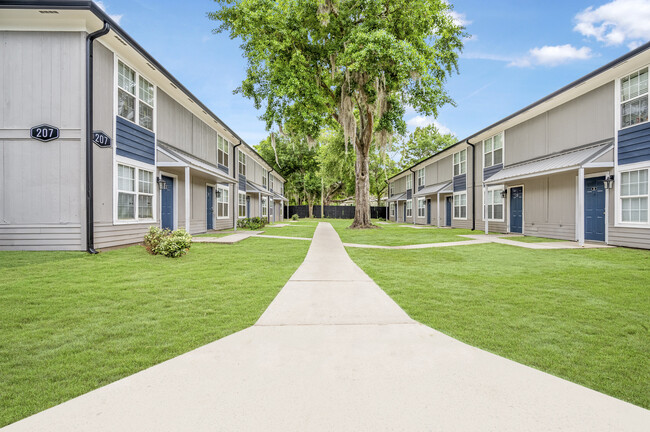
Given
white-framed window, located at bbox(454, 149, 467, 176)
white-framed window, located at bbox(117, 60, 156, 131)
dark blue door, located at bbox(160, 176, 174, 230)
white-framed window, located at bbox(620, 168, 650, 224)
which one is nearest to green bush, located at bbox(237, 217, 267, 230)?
dark blue door, located at bbox(160, 176, 174, 230)

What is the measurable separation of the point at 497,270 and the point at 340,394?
5.53 meters

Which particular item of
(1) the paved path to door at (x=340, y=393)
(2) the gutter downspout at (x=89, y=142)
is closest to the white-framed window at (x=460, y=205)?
(1) the paved path to door at (x=340, y=393)

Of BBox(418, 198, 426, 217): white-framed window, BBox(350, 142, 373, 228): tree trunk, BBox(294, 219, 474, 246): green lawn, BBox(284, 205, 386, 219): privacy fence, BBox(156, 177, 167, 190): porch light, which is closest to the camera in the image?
BBox(156, 177, 167, 190): porch light

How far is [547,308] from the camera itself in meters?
3.92

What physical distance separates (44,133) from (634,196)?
1629 centimetres

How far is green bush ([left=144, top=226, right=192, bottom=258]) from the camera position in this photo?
7551mm

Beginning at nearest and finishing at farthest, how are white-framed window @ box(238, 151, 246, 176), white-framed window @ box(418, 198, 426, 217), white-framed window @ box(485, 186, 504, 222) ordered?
1. white-framed window @ box(485, 186, 504, 222)
2. white-framed window @ box(238, 151, 246, 176)
3. white-framed window @ box(418, 198, 426, 217)

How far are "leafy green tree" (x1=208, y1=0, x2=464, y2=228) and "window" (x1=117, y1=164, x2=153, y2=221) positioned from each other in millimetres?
7437

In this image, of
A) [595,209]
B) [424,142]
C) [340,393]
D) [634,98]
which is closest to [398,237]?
[595,209]

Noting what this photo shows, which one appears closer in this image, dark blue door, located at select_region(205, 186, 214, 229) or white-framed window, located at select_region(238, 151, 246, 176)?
dark blue door, located at select_region(205, 186, 214, 229)

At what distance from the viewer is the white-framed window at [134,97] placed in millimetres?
9078

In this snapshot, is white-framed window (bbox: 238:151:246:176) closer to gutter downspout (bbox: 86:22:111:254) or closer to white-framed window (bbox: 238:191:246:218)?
white-framed window (bbox: 238:191:246:218)

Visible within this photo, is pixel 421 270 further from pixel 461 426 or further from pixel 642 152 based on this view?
pixel 642 152

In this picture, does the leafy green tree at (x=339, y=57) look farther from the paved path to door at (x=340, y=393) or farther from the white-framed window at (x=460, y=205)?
the paved path to door at (x=340, y=393)
